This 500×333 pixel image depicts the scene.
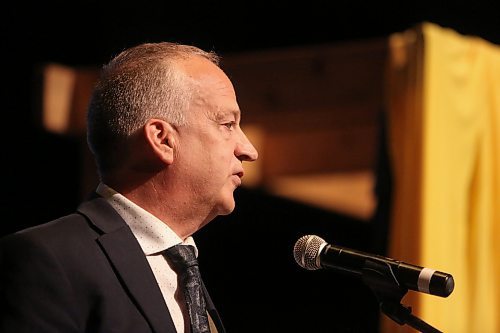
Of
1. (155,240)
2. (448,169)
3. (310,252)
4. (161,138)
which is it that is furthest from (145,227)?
(448,169)

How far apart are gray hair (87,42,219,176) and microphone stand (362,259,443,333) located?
0.47 metres

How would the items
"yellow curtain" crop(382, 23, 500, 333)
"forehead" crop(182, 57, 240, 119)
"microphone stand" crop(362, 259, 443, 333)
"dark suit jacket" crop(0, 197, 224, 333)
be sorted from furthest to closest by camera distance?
"yellow curtain" crop(382, 23, 500, 333)
"forehead" crop(182, 57, 240, 119)
"microphone stand" crop(362, 259, 443, 333)
"dark suit jacket" crop(0, 197, 224, 333)

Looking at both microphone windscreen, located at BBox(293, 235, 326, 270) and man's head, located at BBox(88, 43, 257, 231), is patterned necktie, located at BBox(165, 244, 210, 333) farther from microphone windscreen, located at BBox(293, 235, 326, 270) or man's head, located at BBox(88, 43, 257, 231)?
microphone windscreen, located at BBox(293, 235, 326, 270)

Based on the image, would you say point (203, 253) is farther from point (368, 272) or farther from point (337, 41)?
point (368, 272)

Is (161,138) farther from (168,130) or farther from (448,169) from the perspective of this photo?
(448,169)

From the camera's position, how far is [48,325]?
1774mm

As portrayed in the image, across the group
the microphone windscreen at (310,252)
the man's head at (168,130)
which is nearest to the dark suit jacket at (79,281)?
the man's head at (168,130)

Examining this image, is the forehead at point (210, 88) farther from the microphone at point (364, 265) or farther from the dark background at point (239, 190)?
the dark background at point (239, 190)

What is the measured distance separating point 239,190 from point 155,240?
7.77 feet

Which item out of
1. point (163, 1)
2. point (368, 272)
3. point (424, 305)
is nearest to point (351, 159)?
point (163, 1)

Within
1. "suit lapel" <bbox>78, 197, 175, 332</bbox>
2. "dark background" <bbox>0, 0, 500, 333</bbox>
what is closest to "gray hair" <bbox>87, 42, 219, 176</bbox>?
"suit lapel" <bbox>78, 197, 175, 332</bbox>

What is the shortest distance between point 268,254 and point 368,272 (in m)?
2.54

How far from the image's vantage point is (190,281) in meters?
2.01

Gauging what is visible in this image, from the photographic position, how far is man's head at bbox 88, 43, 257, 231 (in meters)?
2.05
